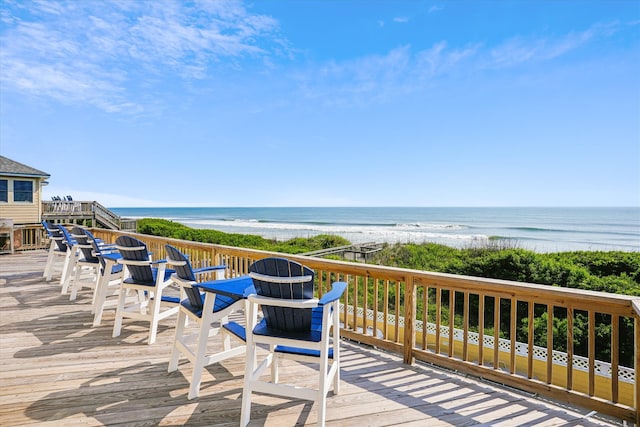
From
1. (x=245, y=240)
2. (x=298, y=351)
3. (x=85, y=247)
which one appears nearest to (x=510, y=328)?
(x=298, y=351)

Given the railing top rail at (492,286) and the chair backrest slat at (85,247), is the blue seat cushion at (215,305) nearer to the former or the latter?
the railing top rail at (492,286)

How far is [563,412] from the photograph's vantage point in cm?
232

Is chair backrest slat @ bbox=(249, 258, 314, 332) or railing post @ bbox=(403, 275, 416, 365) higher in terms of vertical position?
chair backrest slat @ bbox=(249, 258, 314, 332)

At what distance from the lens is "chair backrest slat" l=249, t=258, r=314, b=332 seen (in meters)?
2.04

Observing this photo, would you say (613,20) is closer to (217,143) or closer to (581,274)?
(581,274)

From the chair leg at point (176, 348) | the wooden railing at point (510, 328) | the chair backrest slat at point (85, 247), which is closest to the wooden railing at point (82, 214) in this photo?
the chair backrest slat at point (85, 247)

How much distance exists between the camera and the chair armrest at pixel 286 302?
200cm

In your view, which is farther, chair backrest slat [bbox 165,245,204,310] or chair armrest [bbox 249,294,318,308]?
chair backrest slat [bbox 165,245,204,310]

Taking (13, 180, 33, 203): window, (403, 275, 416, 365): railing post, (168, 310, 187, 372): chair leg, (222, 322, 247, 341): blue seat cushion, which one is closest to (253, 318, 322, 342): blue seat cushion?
(222, 322, 247, 341): blue seat cushion

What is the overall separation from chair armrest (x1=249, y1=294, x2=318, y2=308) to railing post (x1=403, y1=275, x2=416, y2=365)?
135cm

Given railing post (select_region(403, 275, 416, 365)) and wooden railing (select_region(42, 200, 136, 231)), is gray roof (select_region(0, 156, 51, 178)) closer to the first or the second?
wooden railing (select_region(42, 200, 136, 231))

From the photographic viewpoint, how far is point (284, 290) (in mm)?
2078

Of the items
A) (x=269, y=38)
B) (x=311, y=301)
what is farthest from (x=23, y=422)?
(x=269, y=38)

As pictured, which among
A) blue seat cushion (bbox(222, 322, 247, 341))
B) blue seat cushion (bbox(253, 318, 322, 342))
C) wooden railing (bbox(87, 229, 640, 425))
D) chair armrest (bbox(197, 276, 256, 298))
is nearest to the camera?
blue seat cushion (bbox(253, 318, 322, 342))
